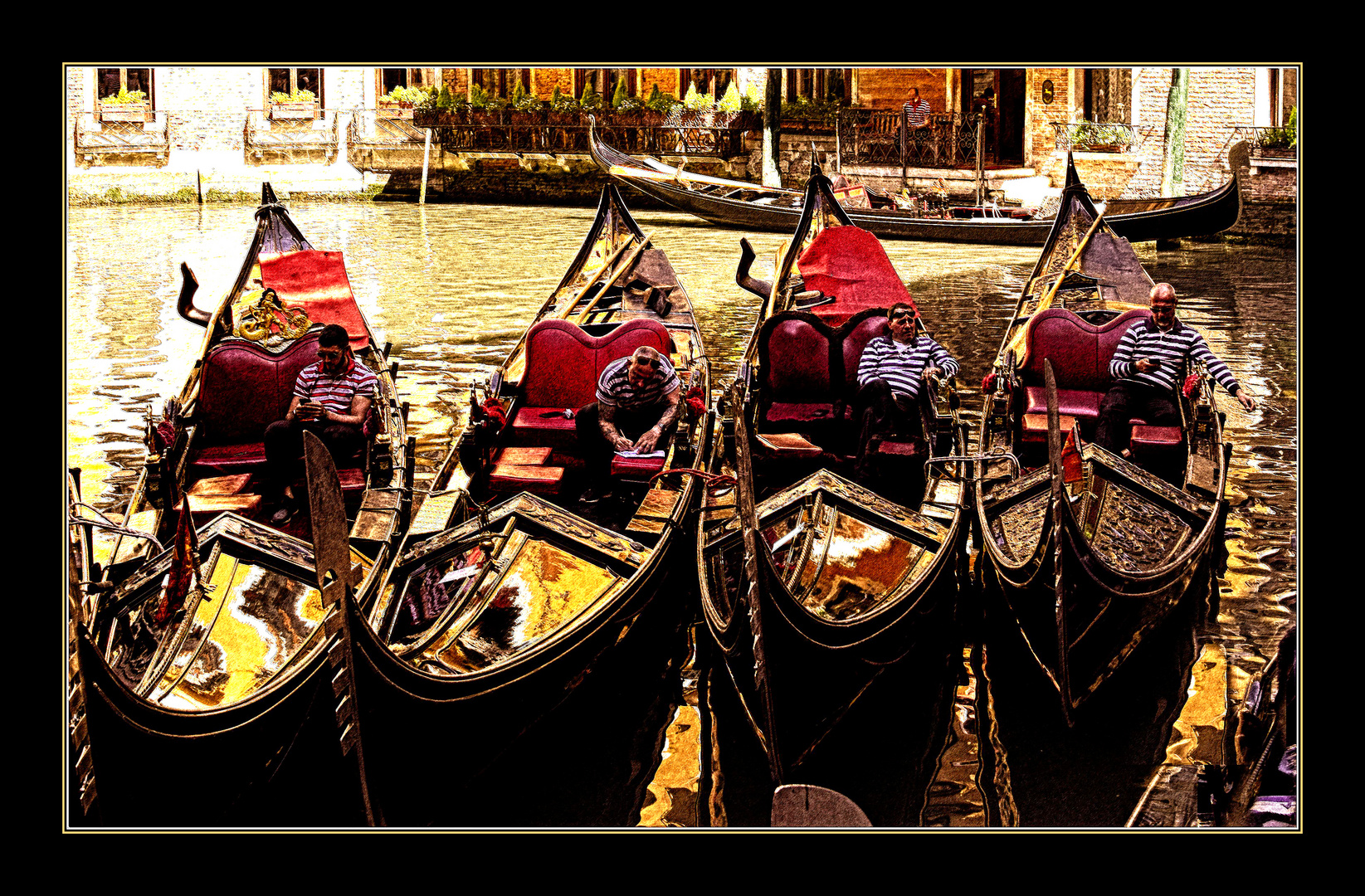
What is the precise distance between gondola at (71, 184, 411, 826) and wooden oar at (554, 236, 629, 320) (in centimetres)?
77

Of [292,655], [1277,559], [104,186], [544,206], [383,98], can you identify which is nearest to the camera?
[292,655]

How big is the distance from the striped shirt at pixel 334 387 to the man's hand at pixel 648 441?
0.84 metres

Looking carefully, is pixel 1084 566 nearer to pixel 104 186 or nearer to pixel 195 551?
pixel 195 551

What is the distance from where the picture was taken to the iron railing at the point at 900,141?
9.18 meters

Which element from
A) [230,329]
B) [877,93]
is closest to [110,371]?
[230,329]

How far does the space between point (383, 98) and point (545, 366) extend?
489cm

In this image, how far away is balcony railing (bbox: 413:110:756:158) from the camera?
9.20 meters

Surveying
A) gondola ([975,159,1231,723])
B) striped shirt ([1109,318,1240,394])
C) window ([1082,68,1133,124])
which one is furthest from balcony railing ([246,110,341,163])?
window ([1082,68,1133,124])

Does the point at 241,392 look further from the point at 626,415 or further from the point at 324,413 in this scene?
the point at 626,415

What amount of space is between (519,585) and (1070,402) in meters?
2.15

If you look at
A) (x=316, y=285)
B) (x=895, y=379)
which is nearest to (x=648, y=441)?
(x=895, y=379)

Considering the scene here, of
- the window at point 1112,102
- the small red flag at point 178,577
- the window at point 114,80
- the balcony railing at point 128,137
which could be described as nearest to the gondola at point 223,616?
the small red flag at point 178,577

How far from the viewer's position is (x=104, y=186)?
22.4 feet

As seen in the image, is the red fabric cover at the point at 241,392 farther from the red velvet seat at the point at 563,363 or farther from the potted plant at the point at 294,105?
the potted plant at the point at 294,105
